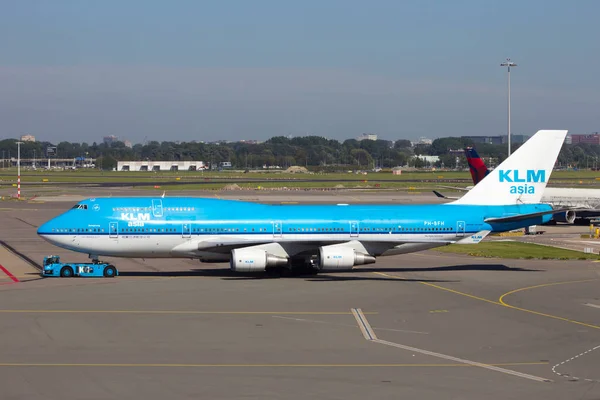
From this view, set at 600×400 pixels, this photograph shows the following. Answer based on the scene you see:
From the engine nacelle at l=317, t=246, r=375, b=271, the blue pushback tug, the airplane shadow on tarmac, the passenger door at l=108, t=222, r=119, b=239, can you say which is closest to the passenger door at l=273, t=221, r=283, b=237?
the airplane shadow on tarmac

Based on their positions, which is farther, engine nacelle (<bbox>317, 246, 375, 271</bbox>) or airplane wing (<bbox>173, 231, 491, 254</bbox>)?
airplane wing (<bbox>173, 231, 491, 254</bbox>)

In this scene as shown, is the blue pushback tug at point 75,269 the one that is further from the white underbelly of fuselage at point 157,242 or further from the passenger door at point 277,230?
the passenger door at point 277,230

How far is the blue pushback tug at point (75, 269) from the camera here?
42781 millimetres

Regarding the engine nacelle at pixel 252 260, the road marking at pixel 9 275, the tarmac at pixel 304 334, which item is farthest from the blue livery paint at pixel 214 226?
the road marking at pixel 9 275

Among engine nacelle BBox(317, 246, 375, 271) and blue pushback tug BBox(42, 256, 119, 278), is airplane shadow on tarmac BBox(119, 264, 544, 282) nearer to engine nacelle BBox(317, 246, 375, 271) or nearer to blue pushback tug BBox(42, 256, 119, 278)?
engine nacelle BBox(317, 246, 375, 271)

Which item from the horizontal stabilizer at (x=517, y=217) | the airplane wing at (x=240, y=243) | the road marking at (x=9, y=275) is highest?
the horizontal stabilizer at (x=517, y=217)

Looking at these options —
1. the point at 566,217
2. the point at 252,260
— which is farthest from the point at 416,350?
the point at 566,217

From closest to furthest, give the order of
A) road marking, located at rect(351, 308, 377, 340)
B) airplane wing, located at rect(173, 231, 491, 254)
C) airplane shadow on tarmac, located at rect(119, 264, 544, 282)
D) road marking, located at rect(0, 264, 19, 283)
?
road marking, located at rect(351, 308, 377, 340)
road marking, located at rect(0, 264, 19, 283)
airplane wing, located at rect(173, 231, 491, 254)
airplane shadow on tarmac, located at rect(119, 264, 544, 282)

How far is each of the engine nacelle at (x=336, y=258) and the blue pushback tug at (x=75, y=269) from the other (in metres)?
11.3

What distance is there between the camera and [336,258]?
139 ft

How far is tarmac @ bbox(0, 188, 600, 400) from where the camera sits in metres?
22.0

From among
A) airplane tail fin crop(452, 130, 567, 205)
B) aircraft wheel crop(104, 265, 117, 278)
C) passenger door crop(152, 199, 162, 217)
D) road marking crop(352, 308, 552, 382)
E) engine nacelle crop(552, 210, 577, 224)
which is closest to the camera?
road marking crop(352, 308, 552, 382)

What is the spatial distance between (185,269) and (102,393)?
2620 centimetres

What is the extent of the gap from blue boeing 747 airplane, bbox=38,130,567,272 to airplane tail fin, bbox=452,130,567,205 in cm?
117
